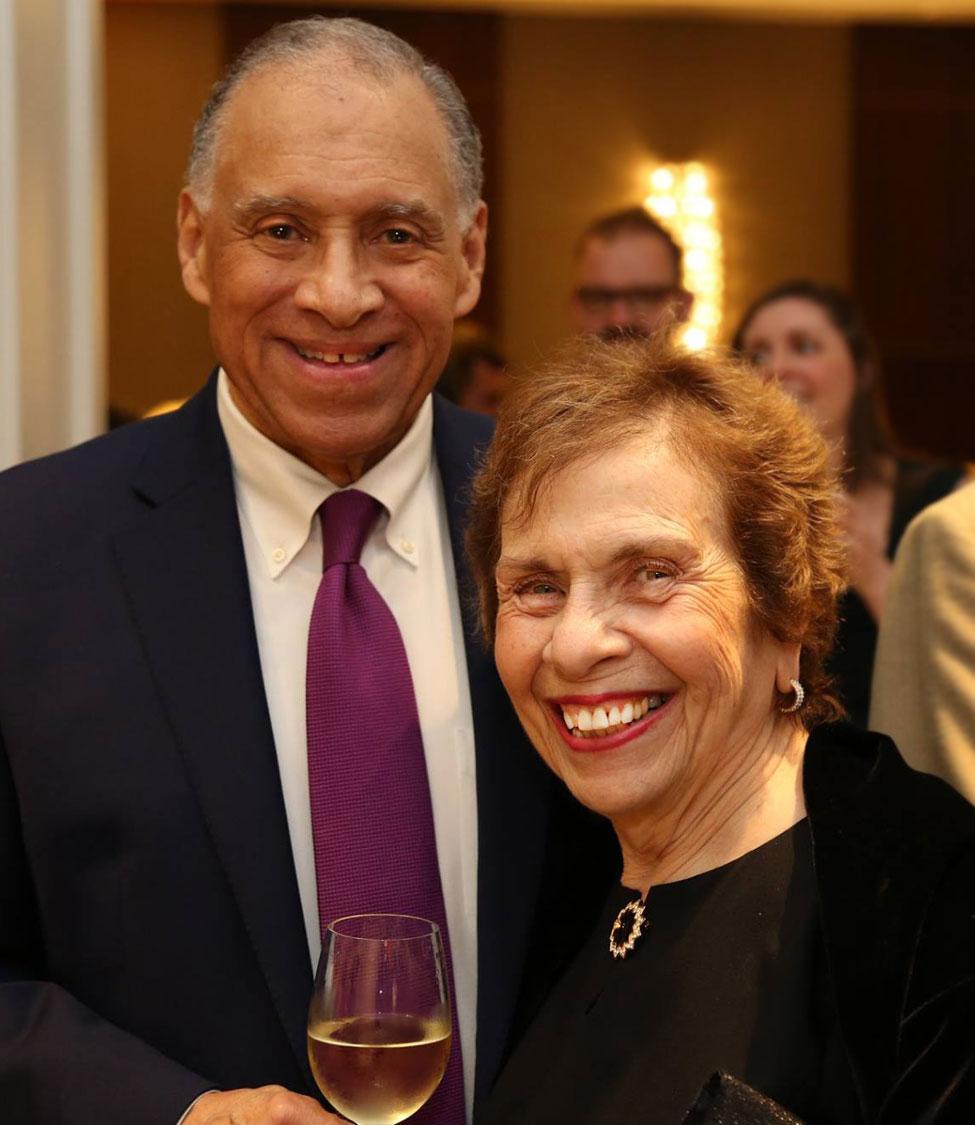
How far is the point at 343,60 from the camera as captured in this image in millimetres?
2180

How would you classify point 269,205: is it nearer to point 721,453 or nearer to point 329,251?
point 329,251

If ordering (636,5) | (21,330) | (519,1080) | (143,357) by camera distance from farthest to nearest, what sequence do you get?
(636,5), (143,357), (21,330), (519,1080)

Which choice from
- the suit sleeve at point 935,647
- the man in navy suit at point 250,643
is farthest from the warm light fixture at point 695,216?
the man in navy suit at point 250,643

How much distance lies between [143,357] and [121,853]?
405cm

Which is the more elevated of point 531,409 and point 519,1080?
point 531,409

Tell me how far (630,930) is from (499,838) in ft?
0.93

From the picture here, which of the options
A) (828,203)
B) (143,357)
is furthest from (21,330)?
(828,203)

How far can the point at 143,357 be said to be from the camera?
587 cm

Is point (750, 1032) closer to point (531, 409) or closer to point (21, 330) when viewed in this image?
point (531, 409)

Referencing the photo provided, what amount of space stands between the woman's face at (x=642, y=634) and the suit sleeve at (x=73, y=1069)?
21.7 inches

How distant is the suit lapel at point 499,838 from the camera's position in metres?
2.06

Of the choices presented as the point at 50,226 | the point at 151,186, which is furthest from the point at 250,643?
the point at 151,186

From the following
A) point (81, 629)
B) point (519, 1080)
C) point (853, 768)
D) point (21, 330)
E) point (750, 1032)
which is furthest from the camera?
point (21, 330)

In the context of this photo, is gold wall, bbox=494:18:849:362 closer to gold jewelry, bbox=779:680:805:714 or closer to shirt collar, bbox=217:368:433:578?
shirt collar, bbox=217:368:433:578
